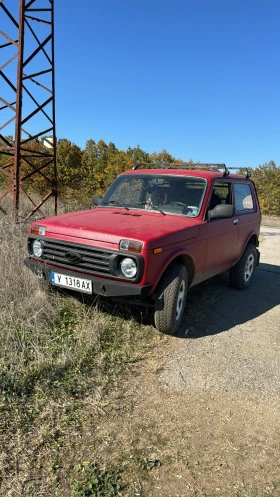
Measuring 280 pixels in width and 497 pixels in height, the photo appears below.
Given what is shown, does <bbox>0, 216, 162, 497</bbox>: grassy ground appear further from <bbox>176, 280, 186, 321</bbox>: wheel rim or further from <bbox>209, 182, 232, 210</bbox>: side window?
<bbox>209, 182, 232, 210</bbox>: side window

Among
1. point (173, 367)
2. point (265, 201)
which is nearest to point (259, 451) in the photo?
point (173, 367)

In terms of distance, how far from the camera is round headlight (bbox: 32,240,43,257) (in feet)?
13.3

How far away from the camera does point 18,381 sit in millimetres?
2752

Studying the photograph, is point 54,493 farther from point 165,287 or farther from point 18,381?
point 165,287

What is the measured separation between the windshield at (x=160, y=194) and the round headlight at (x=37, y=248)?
4.16ft

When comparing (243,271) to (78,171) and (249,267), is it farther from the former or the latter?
(78,171)

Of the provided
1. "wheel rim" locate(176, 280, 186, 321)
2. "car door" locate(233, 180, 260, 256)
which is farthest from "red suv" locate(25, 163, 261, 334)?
"car door" locate(233, 180, 260, 256)

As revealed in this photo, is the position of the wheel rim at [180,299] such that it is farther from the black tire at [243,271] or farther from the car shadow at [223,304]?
the black tire at [243,271]

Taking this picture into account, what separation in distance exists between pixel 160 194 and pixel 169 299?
1654 millimetres

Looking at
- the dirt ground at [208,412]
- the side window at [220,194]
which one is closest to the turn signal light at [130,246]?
the dirt ground at [208,412]

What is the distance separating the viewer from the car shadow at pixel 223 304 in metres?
4.28

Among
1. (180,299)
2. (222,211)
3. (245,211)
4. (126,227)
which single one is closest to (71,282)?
(126,227)

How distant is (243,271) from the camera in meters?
5.83

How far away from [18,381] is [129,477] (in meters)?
1.18
